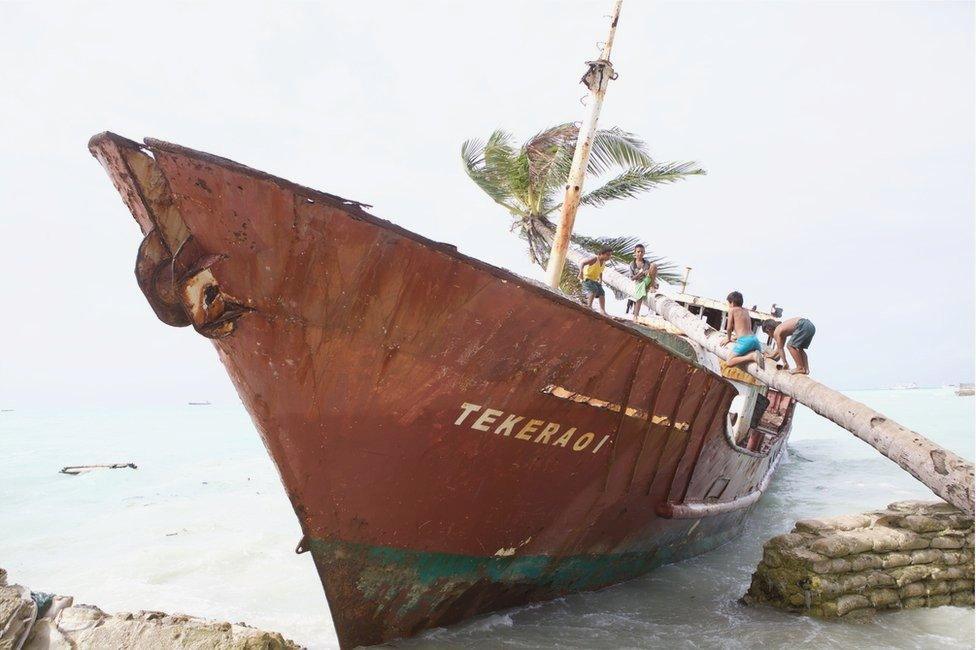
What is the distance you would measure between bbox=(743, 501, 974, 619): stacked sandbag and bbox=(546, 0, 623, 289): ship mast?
5129 millimetres

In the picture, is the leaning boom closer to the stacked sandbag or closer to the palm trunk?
the palm trunk

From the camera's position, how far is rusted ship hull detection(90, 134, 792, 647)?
11.0 ft

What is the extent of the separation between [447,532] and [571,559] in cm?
168

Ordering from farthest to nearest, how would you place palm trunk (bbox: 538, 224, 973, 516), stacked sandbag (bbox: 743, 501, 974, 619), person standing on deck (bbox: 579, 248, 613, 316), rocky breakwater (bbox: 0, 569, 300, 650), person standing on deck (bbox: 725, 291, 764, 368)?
person standing on deck (bbox: 579, 248, 613, 316) < person standing on deck (bbox: 725, 291, 764, 368) < stacked sandbag (bbox: 743, 501, 974, 619) < palm trunk (bbox: 538, 224, 973, 516) < rocky breakwater (bbox: 0, 569, 300, 650)

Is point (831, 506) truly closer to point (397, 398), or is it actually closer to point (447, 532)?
point (447, 532)

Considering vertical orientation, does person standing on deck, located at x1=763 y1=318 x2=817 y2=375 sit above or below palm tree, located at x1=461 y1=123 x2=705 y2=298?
below

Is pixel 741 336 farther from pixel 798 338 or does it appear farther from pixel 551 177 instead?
pixel 551 177

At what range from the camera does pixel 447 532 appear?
4.35 metres

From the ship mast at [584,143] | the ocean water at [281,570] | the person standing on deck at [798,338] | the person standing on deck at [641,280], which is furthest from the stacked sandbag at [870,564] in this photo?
the person standing on deck at [641,280]

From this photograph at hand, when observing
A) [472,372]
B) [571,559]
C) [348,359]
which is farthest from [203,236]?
[571,559]

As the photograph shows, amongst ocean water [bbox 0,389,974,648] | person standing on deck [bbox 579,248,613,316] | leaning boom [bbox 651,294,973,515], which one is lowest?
ocean water [bbox 0,389,974,648]

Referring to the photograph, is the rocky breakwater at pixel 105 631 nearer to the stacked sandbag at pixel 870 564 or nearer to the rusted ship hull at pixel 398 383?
the rusted ship hull at pixel 398 383

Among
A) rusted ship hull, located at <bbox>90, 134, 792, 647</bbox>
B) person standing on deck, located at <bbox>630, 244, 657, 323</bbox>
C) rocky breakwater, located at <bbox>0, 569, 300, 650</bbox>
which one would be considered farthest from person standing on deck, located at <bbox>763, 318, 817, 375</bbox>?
rocky breakwater, located at <bbox>0, 569, 300, 650</bbox>

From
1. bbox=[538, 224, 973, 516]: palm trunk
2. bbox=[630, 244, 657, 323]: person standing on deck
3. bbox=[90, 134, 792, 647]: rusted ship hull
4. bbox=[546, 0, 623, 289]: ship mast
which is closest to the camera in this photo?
bbox=[90, 134, 792, 647]: rusted ship hull
